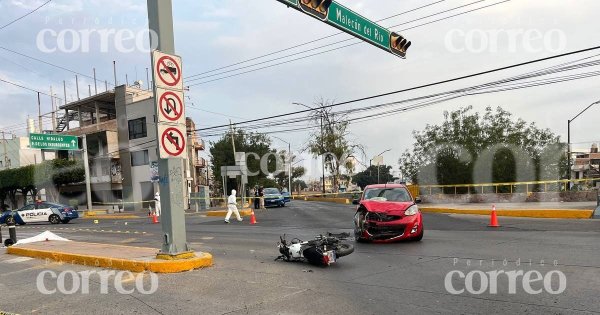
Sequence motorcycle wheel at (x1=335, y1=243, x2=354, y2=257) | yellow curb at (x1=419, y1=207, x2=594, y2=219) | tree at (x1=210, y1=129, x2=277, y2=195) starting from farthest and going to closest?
tree at (x1=210, y1=129, x2=277, y2=195)
yellow curb at (x1=419, y1=207, x2=594, y2=219)
motorcycle wheel at (x1=335, y1=243, x2=354, y2=257)

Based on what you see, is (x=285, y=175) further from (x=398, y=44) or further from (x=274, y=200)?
(x=398, y=44)

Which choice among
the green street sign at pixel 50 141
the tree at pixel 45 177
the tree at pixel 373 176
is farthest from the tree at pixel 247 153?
the green street sign at pixel 50 141

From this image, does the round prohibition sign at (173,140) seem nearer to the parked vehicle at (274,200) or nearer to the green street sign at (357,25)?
the green street sign at (357,25)

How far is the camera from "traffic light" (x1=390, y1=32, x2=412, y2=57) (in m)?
14.6

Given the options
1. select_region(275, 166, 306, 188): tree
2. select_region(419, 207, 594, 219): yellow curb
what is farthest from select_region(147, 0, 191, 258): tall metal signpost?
select_region(275, 166, 306, 188): tree

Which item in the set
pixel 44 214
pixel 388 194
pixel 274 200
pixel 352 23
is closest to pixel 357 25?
pixel 352 23

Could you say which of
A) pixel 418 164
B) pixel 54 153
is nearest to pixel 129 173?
pixel 54 153

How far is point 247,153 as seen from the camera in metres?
68.2

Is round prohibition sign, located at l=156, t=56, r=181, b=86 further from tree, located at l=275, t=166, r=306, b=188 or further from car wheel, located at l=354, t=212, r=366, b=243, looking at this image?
tree, located at l=275, t=166, r=306, b=188

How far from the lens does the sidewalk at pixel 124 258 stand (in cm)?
773

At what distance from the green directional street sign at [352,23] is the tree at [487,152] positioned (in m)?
24.0

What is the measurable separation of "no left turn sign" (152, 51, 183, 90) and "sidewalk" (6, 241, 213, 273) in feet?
9.90

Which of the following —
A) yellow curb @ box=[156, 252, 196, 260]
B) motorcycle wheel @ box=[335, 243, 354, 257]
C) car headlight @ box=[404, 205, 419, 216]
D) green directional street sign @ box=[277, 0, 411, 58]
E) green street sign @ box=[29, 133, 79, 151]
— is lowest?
motorcycle wheel @ box=[335, 243, 354, 257]

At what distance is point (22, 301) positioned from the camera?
21.2ft
